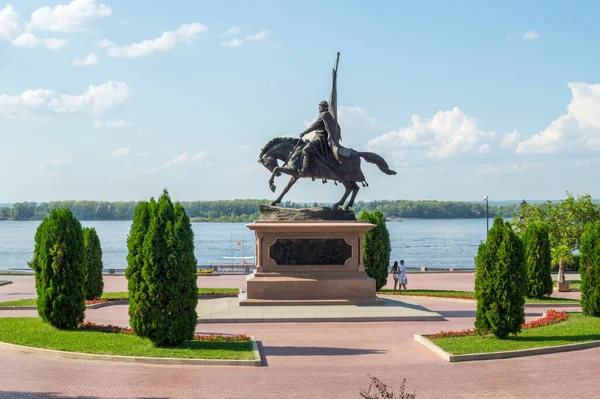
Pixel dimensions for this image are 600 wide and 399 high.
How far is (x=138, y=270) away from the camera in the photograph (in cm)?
1578

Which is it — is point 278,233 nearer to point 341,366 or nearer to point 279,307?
point 279,307

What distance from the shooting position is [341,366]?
48.5 ft

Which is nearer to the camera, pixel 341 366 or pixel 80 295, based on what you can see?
pixel 341 366

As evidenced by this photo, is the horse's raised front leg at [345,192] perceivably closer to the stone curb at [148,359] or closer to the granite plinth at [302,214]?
the granite plinth at [302,214]

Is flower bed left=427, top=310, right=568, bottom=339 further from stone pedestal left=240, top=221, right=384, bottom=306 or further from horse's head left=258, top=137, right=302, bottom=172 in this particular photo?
horse's head left=258, top=137, right=302, bottom=172

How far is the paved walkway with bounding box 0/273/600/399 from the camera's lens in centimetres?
1237

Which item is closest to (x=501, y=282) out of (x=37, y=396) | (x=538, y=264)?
(x=37, y=396)

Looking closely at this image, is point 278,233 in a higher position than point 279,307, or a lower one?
higher

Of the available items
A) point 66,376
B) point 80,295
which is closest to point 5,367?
point 66,376

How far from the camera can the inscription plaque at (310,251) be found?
Result: 24188 mm

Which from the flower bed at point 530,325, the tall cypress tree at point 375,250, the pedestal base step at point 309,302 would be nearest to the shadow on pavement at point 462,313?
the flower bed at point 530,325

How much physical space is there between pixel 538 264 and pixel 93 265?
15722 mm

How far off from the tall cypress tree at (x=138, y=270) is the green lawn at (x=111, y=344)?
584 mm

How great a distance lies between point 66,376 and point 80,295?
17.3ft
